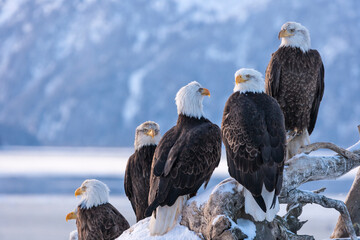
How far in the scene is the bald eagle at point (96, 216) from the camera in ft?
21.0

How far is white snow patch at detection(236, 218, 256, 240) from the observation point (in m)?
4.99

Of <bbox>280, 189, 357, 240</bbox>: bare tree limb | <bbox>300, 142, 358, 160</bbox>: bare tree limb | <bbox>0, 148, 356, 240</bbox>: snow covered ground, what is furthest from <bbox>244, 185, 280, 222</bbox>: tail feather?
<bbox>0, 148, 356, 240</bbox>: snow covered ground

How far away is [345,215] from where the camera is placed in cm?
612

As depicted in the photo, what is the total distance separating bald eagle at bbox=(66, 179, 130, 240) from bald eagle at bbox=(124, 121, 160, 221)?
26cm

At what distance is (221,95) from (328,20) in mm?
41135

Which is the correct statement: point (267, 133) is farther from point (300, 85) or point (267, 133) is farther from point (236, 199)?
point (300, 85)

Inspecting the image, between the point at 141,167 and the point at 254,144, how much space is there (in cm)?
193

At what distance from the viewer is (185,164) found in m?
5.28

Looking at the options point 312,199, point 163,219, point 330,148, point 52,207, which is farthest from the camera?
point 52,207

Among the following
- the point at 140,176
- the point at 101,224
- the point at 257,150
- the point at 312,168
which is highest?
the point at 140,176

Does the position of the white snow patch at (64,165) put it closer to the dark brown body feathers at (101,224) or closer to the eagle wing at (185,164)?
the dark brown body feathers at (101,224)

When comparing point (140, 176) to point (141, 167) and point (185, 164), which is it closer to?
point (141, 167)

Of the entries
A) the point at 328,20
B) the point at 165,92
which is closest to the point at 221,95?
the point at 165,92

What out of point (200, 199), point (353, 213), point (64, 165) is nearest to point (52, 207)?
point (353, 213)
